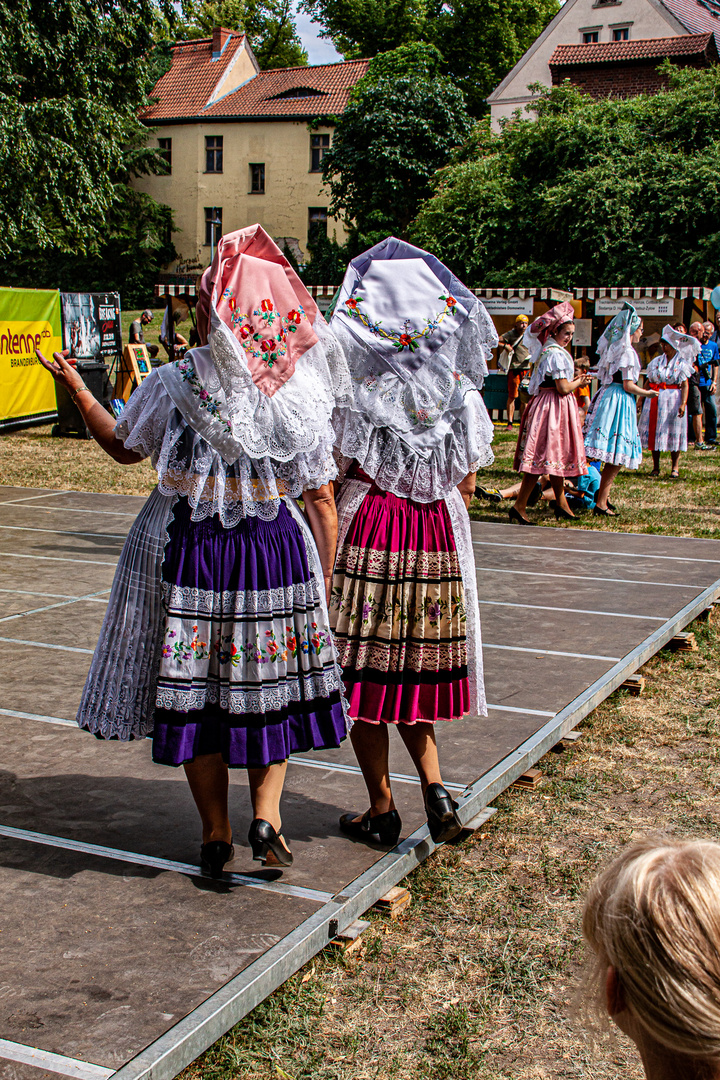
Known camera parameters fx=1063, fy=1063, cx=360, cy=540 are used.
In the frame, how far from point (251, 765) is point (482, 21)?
182ft

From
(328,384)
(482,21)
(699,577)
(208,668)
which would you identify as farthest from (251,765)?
(482,21)

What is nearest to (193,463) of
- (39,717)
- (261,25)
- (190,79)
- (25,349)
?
(39,717)

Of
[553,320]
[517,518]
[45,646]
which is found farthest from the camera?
[517,518]

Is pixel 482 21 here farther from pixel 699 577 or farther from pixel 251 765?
pixel 251 765

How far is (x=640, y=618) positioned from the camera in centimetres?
682

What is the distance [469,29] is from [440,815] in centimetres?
5559

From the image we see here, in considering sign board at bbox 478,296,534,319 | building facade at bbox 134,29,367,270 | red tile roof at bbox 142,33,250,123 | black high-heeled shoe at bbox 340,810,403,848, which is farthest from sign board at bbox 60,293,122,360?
red tile roof at bbox 142,33,250,123

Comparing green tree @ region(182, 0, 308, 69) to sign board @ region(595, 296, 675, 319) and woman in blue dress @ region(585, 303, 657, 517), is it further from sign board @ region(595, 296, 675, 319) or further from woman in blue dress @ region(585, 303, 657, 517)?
woman in blue dress @ region(585, 303, 657, 517)

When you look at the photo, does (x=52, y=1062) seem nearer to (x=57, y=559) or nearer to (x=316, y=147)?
(x=57, y=559)

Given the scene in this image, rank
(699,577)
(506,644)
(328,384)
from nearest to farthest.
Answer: (328,384) < (506,644) < (699,577)

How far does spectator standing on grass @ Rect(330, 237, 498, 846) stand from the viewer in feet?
11.6

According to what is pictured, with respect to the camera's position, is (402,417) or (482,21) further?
(482,21)

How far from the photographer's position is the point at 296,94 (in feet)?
183

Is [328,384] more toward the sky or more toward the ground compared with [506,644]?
more toward the sky
